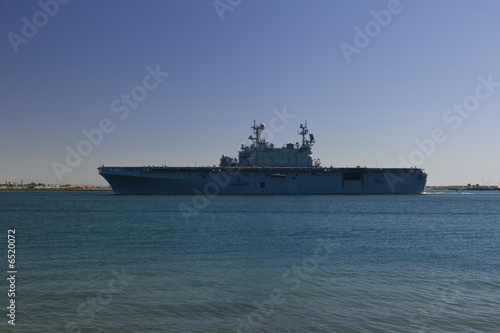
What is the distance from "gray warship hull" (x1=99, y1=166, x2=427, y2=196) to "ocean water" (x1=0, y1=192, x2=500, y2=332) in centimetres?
3257

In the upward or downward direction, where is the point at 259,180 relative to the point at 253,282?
upward

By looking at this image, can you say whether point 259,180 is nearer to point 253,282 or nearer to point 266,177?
point 266,177

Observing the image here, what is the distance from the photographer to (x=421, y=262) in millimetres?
13922

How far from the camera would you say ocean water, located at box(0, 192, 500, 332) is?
26.1 ft

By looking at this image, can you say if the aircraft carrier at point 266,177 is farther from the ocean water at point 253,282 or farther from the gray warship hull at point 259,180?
the ocean water at point 253,282

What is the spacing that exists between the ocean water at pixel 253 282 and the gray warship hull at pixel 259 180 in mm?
32567

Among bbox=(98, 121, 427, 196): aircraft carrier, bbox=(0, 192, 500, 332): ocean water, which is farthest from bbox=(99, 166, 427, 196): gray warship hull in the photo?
bbox=(0, 192, 500, 332): ocean water

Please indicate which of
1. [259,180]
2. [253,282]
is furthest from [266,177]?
[253,282]

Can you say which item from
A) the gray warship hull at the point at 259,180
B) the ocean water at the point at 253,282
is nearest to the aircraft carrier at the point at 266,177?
the gray warship hull at the point at 259,180

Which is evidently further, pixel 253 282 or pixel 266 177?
pixel 266 177

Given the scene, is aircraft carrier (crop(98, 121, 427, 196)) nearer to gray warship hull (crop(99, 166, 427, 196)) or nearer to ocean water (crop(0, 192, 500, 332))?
gray warship hull (crop(99, 166, 427, 196))

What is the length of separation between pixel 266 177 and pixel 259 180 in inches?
38.0

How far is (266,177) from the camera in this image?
5712 cm

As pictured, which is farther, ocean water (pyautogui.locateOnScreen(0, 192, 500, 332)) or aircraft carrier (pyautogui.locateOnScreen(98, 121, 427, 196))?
aircraft carrier (pyautogui.locateOnScreen(98, 121, 427, 196))
